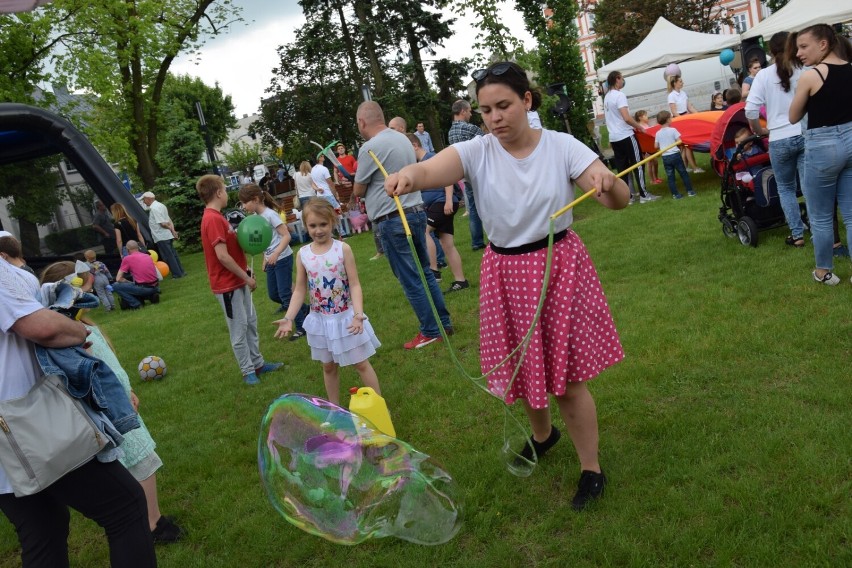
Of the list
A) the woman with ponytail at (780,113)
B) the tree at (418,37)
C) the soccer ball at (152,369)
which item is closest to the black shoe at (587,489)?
the woman with ponytail at (780,113)

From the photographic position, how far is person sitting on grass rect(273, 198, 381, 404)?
4578 mm

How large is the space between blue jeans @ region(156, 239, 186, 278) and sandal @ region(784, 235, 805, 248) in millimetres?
13297

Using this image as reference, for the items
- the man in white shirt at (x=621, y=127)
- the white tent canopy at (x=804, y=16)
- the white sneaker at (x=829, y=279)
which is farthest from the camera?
the white tent canopy at (x=804, y=16)

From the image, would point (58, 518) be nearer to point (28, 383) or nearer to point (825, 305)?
point (28, 383)

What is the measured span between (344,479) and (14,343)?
142cm

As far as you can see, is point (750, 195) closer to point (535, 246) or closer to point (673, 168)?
point (673, 168)

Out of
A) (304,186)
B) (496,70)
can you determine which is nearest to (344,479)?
(496,70)

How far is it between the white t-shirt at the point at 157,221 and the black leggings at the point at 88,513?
45.6 ft

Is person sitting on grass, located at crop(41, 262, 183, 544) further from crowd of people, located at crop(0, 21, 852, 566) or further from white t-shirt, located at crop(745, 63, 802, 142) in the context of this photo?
white t-shirt, located at crop(745, 63, 802, 142)

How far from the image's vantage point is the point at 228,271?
5.97 m

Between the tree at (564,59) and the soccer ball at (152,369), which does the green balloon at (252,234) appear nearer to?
the soccer ball at (152,369)

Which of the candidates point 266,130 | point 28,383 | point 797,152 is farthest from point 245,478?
point 266,130

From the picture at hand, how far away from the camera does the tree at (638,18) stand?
4156cm

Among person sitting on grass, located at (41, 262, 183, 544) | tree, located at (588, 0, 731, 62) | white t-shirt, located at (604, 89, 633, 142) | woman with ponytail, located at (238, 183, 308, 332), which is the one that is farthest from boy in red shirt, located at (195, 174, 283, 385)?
tree, located at (588, 0, 731, 62)
